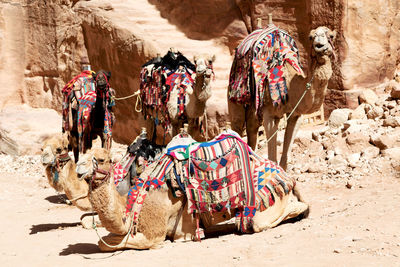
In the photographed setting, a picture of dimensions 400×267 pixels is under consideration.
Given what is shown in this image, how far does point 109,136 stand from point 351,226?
16.6 feet

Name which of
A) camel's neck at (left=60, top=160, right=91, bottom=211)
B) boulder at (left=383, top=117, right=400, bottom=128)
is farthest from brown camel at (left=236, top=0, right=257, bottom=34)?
camel's neck at (left=60, top=160, right=91, bottom=211)

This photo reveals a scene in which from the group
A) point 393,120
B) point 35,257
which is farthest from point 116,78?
point 35,257

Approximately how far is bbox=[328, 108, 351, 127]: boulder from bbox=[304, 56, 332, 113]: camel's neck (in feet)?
10.3

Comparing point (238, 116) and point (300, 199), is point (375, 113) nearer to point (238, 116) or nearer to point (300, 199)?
point (238, 116)

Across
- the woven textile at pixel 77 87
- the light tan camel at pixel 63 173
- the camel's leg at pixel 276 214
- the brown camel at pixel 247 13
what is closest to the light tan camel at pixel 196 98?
the light tan camel at pixel 63 173

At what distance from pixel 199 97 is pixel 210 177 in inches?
69.0

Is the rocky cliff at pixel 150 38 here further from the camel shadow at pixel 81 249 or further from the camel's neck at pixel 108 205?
the camel's neck at pixel 108 205

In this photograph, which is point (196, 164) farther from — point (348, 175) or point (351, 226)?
point (348, 175)

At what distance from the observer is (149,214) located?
6.17 m

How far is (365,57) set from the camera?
11.9 m

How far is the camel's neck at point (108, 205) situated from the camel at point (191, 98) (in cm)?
226

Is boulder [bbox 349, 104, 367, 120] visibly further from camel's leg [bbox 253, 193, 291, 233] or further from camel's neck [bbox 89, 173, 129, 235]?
camel's neck [bbox 89, 173, 129, 235]

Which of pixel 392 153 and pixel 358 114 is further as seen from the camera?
pixel 358 114

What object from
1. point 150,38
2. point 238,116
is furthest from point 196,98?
point 150,38
